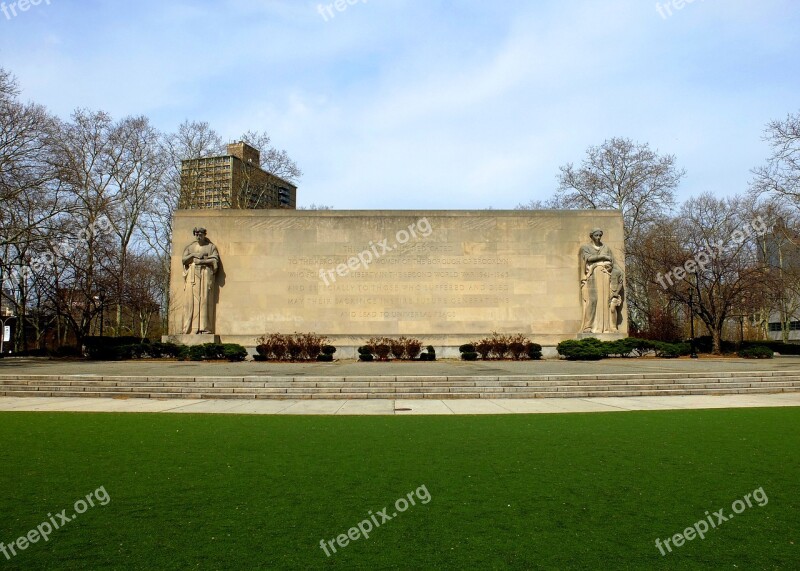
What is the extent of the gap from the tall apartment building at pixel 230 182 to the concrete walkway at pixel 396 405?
109 ft

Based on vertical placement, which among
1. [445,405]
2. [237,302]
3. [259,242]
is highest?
[259,242]

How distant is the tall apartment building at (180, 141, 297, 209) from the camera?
46.2 metres

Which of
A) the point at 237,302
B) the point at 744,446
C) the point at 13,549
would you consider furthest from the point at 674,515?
the point at 237,302

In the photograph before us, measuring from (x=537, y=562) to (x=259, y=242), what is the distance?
27.7 meters

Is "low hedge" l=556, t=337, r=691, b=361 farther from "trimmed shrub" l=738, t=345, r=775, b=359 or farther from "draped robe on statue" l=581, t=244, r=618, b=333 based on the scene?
"trimmed shrub" l=738, t=345, r=775, b=359

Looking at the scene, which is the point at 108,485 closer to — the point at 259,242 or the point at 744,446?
the point at 744,446

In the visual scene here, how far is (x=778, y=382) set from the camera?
57.7 feet

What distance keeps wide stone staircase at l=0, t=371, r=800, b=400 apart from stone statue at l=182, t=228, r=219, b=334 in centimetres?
1125

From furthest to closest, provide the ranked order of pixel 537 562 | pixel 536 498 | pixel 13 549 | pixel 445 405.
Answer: pixel 445 405, pixel 536 498, pixel 13 549, pixel 537 562

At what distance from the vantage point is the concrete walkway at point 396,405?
13.4 m

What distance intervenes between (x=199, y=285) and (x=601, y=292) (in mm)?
22181

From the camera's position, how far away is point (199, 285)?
29078mm

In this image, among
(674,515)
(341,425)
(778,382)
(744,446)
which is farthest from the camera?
(778,382)

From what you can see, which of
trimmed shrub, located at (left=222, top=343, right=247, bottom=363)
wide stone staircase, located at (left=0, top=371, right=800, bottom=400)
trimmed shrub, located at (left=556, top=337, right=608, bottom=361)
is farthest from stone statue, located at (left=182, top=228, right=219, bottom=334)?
trimmed shrub, located at (left=556, top=337, right=608, bottom=361)
